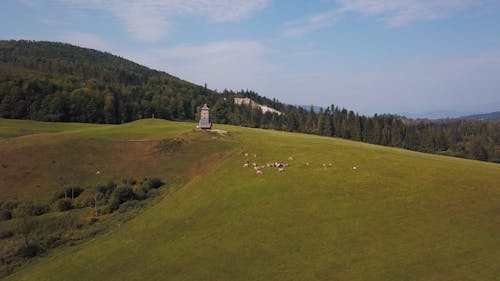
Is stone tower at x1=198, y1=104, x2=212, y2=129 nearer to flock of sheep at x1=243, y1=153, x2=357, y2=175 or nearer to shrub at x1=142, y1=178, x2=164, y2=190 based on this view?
flock of sheep at x1=243, y1=153, x2=357, y2=175

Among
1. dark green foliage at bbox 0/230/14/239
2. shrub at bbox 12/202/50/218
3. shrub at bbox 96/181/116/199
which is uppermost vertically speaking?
shrub at bbox 96/181/116/199

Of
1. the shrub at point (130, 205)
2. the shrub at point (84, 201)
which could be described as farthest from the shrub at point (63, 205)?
the shrub at point (130, 205)

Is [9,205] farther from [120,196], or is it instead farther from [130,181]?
[130,181]

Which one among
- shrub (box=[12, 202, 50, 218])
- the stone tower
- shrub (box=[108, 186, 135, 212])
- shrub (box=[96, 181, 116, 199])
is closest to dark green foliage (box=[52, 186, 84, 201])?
shrub (box=[12, 202, 50, 218])

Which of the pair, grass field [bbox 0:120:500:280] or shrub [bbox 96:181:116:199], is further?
shrub [bbox 96:181:116:199]

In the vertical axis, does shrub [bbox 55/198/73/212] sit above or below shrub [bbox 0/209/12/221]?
above

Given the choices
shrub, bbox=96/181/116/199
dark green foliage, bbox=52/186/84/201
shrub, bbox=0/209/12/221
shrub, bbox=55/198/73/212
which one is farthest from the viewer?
shrub, bbox=96/181/116/199

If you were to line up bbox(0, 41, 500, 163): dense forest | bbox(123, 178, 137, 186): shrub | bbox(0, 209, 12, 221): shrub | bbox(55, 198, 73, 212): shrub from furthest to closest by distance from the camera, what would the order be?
bbox(0, 41, 500, 163): dense forest → bbox(123, 178, 137, 186): shrub → bbox(55, 198, 73, 212): shrub → bbox(0, 209, 12, 221): shrub
